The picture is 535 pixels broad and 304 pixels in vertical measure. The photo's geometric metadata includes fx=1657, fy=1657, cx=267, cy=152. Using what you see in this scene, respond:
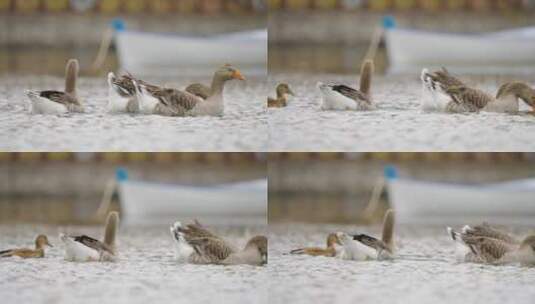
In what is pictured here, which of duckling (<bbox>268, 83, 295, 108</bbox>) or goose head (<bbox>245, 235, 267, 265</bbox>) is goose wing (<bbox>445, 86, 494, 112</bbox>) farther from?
goose head (<bbox>245, 235, 267, 265</bbox>)

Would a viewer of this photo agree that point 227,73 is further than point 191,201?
No

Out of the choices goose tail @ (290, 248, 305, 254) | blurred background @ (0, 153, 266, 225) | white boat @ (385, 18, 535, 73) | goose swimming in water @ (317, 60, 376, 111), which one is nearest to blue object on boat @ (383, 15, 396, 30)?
white boat @ (385, 18, 535, 73)

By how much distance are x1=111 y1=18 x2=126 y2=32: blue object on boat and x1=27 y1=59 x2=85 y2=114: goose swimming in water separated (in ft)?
0.45

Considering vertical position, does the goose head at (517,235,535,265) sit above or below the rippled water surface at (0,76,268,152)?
below

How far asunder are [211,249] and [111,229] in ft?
0.74

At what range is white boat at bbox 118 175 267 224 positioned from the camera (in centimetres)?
350

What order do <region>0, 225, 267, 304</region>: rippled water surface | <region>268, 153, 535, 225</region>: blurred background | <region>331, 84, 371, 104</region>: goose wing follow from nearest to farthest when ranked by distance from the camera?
<region>0, 225, 267, 304</region>: rippled water surface
<region>331, 84, 371, 104</region>: goose wing
<region>268, 153, 535, 225</region>: blurred background

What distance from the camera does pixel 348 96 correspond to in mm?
3434

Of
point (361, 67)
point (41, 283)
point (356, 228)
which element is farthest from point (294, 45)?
point (41, 283)

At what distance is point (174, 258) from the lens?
11.4 feet

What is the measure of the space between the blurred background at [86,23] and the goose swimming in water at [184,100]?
0.12 metres

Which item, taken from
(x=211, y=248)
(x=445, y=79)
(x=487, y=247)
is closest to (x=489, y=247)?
(x=487, y=247)

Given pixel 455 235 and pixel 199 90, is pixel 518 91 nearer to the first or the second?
pixel 455 235

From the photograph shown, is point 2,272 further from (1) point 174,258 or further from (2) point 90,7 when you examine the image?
(2) point 90,7
